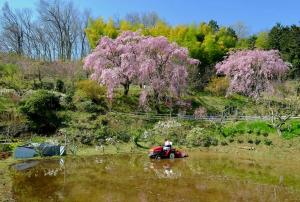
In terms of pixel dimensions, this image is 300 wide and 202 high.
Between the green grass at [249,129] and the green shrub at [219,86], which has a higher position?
the green shrub at [219,86]

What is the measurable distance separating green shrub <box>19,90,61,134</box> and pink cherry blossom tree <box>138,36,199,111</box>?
348 inches

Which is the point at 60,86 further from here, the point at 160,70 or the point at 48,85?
the point at 160,70

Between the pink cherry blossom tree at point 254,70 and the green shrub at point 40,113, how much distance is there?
2025cm

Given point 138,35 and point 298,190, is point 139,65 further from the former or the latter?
point 298,190

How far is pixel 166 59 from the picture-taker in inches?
1399

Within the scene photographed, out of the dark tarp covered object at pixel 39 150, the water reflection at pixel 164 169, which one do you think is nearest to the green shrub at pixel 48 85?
the dark tarp covered object at pixel 39 150

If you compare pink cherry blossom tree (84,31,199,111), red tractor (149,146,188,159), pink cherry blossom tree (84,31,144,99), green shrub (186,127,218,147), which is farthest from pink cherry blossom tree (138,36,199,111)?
red tractor (149,146,188,159)

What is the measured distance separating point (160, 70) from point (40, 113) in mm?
12120

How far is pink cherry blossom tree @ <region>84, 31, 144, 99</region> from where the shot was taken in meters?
34.9

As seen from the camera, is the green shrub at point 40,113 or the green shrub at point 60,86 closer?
the green shrub at point 40,113

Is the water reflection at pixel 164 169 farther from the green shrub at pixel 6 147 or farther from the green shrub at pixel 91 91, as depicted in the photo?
the green shrub at pixel 91 91

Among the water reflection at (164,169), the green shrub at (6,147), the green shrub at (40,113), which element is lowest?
the water reflection at (164,169)

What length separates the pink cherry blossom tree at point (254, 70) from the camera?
128 feet

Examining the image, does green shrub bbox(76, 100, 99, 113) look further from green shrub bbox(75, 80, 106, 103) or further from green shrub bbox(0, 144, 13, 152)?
green shrub bbox(0, 144, 13, 152)
